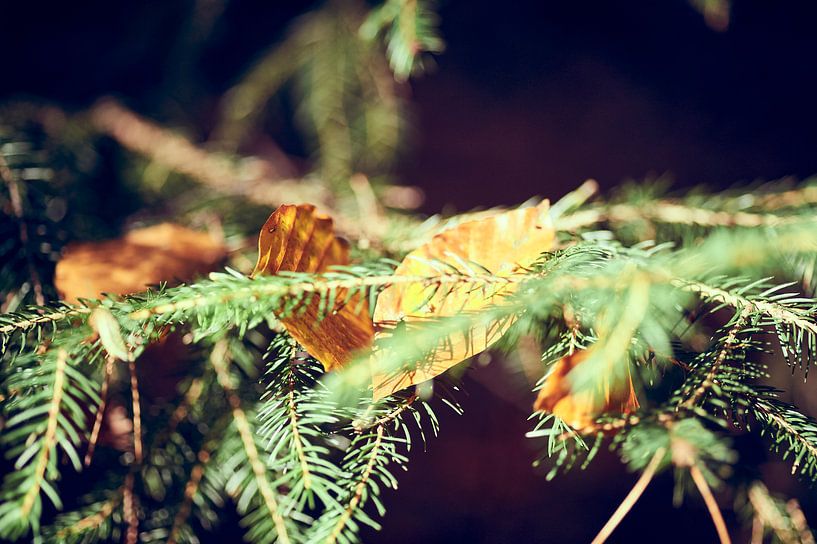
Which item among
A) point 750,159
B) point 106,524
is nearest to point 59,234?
point 106,524

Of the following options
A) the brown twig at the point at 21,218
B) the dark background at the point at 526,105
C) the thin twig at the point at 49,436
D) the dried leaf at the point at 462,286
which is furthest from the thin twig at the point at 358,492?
the dark background at the point at 526,105

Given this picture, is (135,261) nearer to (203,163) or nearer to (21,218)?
(21,218)

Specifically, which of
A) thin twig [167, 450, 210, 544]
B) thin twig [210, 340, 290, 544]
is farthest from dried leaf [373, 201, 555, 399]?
thin twig [167, 450, 210, 544]

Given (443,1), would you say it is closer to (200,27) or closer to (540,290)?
(200,27)

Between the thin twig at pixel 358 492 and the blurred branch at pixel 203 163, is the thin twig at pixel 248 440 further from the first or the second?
the blurred branch at pixel 203 163

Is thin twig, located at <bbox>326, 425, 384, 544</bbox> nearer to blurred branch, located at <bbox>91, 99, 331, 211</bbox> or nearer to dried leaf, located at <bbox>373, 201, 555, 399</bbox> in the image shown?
dried leaf, located at <bbox>373, 201, 555, 399</bbox>

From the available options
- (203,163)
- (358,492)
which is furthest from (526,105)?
(358,492)
